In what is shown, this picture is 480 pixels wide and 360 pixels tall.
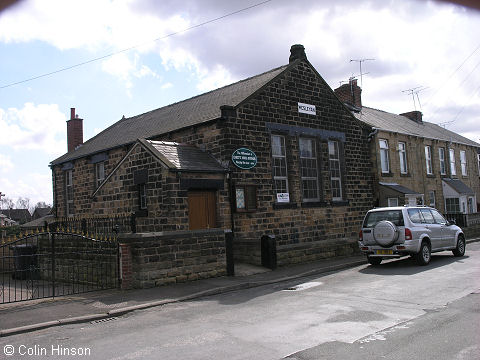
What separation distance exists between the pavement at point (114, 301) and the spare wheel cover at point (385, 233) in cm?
181

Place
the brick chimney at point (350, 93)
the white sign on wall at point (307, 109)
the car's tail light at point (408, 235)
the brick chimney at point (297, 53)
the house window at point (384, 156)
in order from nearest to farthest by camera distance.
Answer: the car's tail light at point (408, 235) < the white sign on wall at point (307, 109) < the brick chimney at point (297, 53) < the house window at point (384, 156) < the brick chimney at point (350, 93)

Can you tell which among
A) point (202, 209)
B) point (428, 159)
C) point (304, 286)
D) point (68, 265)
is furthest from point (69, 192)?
point (428, 159)

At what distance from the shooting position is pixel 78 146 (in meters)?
27.2

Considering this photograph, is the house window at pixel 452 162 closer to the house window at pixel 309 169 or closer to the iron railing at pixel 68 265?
the house window at pixel 309 169

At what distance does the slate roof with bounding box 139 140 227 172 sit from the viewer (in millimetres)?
12828

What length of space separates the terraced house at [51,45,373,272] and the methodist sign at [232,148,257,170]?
0.12ft

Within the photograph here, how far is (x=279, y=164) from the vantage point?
1695 cm

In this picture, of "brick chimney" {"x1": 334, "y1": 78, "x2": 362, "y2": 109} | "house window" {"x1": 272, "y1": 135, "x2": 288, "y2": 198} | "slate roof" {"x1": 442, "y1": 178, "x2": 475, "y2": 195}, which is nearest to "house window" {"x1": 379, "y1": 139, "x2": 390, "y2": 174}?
"brick chimney" {"x1": 334, "y1": 78, "x2": 362, "y2": 109}

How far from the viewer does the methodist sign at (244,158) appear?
14961 millimetres

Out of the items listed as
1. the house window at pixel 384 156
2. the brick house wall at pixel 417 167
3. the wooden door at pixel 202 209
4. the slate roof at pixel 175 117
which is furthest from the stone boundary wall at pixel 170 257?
the house window at pixel 384 156

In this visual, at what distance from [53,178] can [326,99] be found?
647 inches

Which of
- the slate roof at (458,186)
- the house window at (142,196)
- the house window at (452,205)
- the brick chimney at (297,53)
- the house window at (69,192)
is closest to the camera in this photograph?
the house window at (142,196)

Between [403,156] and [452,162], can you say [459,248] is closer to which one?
[403,156]

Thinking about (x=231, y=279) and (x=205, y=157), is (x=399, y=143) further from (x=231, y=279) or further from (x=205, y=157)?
(x=231, y=279)
